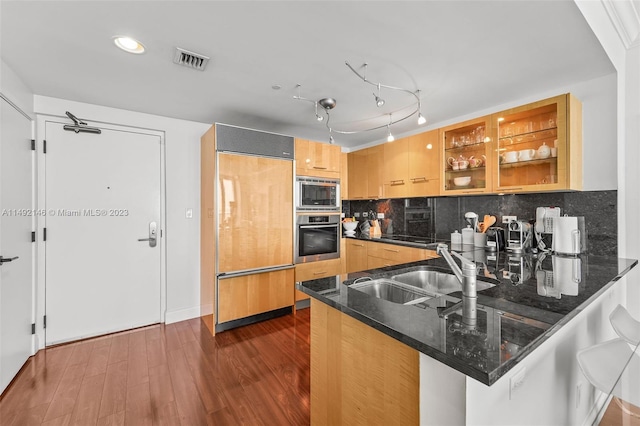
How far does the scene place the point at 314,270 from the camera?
11.6ft

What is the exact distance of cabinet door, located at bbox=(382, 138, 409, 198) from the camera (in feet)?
11.6

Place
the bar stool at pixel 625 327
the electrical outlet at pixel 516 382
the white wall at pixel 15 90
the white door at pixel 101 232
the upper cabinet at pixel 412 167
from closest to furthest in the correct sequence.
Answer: the electrical outlet at pixel 516 382 < the bar stool at pixel 625 327 < the white wall at pixel 15 90 < the white door at pixel 101 232 < the upper cabinet at pixel 412 167

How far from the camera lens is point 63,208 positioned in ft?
8.78

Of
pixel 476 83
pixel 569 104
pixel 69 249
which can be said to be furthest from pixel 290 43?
pixel 69 249

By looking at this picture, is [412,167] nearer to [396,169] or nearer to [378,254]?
[396,169]

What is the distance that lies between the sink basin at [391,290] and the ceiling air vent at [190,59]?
1.80m

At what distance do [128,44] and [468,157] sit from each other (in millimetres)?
3071

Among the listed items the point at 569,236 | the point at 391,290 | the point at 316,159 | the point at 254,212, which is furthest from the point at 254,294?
the point at 569,236

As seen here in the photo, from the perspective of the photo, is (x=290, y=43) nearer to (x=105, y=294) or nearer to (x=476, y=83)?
(x=476, y=83)

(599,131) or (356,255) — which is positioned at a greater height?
(599,131)

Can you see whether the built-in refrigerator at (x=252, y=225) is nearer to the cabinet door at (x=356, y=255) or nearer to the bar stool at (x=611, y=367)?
the cabinet door at (x=356, y=255)

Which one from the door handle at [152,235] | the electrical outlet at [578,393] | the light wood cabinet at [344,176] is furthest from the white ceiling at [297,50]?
the electrical outlet at [578,393]

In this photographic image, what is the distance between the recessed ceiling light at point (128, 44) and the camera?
171cm

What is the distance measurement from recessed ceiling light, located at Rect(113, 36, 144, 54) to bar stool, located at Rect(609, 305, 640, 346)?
318cm
